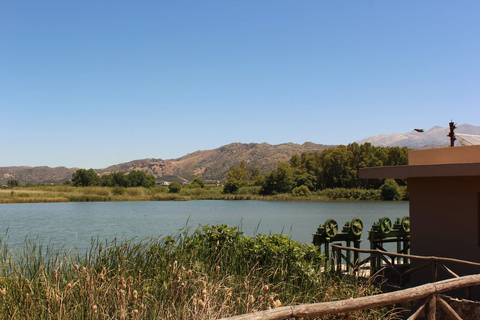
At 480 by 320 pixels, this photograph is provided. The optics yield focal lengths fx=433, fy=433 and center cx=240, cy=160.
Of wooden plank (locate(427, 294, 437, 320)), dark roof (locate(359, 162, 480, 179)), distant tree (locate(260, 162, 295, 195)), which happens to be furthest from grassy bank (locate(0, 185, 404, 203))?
wooden plank (locate(427, 294, 437, 320))

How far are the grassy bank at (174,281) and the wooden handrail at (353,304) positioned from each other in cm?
44

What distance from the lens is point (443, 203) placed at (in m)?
6.38

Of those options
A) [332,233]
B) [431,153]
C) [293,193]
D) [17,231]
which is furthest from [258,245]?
[293,193]

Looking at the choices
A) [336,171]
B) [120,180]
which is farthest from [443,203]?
[120,180]

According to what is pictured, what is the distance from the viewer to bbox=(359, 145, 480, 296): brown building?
19.5 feet

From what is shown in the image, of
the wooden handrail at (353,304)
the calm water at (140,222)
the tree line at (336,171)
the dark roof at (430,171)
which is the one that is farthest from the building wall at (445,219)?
the tree line at (336,171)

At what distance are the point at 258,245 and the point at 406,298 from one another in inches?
124

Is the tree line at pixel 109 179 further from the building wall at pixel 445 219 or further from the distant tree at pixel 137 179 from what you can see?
the building wall at pixel 445 219

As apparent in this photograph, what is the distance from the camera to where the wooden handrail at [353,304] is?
247cm

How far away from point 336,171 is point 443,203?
6647cm

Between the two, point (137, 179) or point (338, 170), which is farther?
point (137, 179)

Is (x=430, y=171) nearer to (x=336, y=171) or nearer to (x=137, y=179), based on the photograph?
(x=336, y=171)

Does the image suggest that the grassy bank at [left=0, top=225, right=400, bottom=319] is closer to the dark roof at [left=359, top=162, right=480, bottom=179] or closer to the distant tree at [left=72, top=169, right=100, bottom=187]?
the dark roof at [left=359, top=162, right=480, bottom=179]

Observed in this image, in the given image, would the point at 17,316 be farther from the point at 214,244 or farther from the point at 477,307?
the point at 477,307
